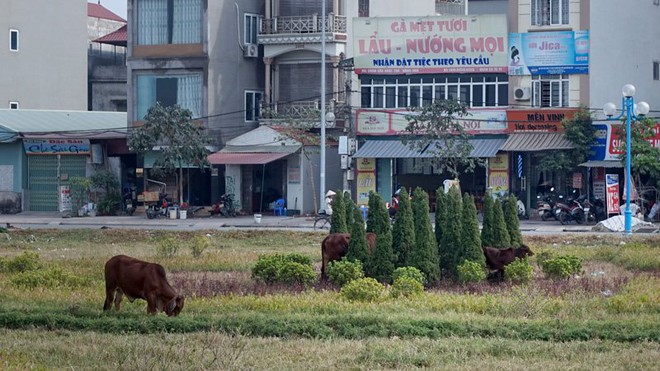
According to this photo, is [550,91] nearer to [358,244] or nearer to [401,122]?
[401,122]

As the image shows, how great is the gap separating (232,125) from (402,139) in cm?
951

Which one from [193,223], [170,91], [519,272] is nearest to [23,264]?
[519,272]

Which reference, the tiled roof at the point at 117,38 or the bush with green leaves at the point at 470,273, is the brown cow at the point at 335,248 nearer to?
the bush with green leaves at the point at 470,273

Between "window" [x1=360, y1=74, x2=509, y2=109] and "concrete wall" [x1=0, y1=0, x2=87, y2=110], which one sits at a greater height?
"concrete wall" [x1=0, y1=0, x2=87, y2=110]

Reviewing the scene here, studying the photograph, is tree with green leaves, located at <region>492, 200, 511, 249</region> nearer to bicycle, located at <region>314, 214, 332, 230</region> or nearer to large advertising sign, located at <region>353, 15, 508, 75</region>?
bicycle, located at <region>314, 214, 332, 230</region>

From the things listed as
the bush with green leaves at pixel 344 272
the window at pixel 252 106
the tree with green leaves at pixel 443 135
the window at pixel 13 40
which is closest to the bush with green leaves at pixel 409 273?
the bush with green leaves at pixel 344 272

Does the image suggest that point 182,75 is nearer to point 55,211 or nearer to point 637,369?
point 55,211

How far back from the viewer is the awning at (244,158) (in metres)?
50.6

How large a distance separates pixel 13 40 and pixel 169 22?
12822 millimetres

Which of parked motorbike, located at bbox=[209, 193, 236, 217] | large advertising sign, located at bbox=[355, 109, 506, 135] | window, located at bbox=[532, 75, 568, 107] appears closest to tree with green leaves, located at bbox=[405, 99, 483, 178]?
large advertising sign, located at bbox=[355, 109, 506, 135]

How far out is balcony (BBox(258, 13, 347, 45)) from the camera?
53281mm

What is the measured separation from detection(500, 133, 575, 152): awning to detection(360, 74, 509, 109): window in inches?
65.8

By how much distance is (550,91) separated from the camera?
4847 centimetres

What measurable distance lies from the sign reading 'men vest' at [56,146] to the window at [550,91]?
20655 millimetres
